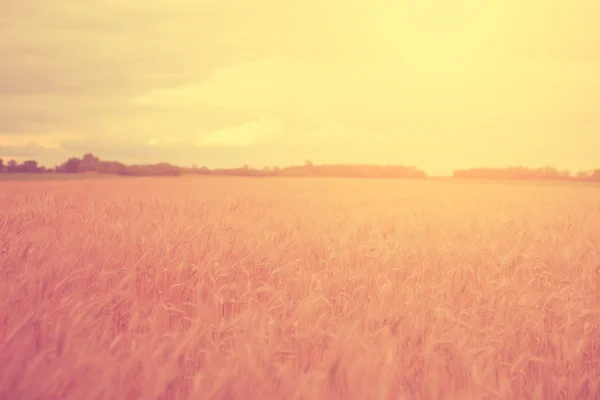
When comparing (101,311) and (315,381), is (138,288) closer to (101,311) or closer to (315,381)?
(101,311)

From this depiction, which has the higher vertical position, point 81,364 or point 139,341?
point 81,364

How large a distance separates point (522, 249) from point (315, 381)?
4588mm

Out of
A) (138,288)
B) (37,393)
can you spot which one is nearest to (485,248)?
(138,288)

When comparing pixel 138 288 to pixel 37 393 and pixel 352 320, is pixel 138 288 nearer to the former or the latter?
pixel 352 320

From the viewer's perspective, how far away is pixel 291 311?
3.56 metres

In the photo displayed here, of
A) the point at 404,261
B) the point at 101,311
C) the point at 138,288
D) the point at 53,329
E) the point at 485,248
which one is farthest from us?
the point at 485,248

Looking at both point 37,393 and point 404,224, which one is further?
point 404,224

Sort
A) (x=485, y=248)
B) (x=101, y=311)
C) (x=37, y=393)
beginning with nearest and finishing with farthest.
→ 1. (x=37, y=393)
2. (x=101, y=311)
3. (x=485, y=248)

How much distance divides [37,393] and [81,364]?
0.18 meters

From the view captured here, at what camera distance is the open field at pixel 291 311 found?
92.4 inches

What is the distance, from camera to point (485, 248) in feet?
19.1

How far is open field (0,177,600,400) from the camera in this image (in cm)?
235

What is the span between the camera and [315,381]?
2.18m

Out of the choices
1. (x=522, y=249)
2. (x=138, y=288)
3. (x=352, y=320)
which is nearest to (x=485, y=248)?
(x=522, y=249)
